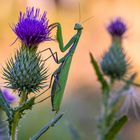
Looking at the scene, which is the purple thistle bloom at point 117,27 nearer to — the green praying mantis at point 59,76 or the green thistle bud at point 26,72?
the green praying mantis at point 59,76

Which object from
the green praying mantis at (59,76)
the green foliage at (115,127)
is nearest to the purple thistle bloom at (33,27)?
the green praying mantis at (59,76)

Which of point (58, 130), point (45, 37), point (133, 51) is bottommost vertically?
point (58, 130)

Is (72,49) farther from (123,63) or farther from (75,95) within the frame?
(75,95)

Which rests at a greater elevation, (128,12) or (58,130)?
(128,12)

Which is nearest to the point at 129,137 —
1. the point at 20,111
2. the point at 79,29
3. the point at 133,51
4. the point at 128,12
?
the point at 133,51

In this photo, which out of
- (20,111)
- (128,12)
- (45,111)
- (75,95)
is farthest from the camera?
(128,12)

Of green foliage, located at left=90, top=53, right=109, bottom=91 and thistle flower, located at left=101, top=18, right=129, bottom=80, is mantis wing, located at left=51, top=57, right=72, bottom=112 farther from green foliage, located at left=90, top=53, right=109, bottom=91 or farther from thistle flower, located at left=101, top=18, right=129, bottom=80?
thistle flower, located at left=101, top=18, right=129, bottom=80
